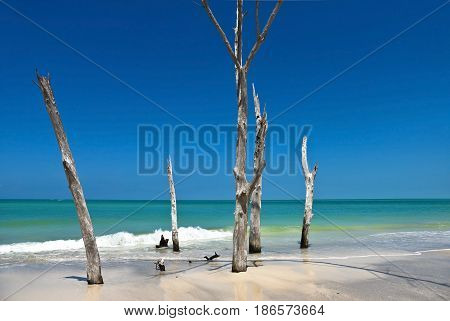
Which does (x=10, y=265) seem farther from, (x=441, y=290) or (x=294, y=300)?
(x=441, y=290)

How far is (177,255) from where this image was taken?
14.4 meters

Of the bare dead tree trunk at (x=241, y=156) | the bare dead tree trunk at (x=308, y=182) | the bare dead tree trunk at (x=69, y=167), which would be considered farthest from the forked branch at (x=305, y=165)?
the bare dead tree trunk at (x=69, y=167)

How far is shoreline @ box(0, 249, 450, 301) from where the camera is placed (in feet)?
24.9

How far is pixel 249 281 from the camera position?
8625mm

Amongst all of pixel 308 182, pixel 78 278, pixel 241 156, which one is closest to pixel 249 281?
pixel 241 156

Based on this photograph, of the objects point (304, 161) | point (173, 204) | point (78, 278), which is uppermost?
point (304, 161)

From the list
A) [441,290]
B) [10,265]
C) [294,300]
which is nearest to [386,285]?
[441,290]

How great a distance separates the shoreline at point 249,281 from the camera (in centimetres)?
760

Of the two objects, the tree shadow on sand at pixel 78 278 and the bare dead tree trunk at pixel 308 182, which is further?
the bare dead tree trunk at pixel 308 182

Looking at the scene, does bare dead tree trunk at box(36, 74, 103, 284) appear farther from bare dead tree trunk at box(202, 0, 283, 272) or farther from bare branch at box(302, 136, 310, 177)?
bare branch at box(302, 136, 310, 177)

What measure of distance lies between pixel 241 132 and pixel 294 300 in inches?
152

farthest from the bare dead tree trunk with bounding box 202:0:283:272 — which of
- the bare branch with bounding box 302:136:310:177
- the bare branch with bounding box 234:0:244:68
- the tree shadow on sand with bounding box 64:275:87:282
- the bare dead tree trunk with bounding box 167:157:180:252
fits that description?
the bare branch with bounding box 302:136:310:177

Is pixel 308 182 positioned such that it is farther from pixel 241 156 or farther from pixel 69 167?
pixel 69 167

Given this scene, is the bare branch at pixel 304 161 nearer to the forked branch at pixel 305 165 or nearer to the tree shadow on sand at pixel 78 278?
the forked branch at pixel 305 165
